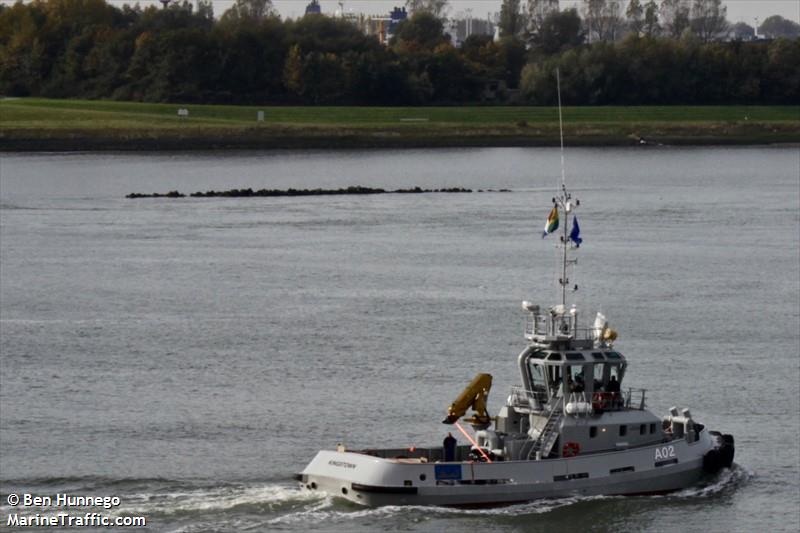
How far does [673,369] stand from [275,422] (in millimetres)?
14175

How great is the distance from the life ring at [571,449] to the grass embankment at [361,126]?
126 meters

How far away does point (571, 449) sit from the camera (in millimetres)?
43188

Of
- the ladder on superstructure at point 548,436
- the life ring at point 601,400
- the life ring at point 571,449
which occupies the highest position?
the life ring at point 601,400

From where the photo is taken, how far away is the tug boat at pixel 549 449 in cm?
4150

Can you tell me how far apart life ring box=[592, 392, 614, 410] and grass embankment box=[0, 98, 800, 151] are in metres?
125

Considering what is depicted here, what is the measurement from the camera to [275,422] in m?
49.8

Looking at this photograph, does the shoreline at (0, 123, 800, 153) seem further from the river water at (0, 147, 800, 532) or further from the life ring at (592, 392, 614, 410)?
the life ring at (592, 392, 614, 410)

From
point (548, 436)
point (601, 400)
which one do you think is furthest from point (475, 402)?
point (601, 400)

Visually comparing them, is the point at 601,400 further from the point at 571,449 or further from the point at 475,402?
the point at 475,402

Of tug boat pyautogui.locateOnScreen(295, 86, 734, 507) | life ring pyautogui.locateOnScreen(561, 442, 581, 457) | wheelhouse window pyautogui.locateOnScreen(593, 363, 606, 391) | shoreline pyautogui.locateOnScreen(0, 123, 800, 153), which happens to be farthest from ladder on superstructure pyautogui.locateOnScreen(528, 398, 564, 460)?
shoreline pyautogui.locateOnScreen(0, 123, 800, 153)

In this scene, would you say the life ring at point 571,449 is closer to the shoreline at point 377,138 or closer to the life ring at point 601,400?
the life ring at point 601,400

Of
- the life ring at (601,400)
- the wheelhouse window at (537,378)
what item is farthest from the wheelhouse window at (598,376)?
the wheelhouse window at (537,378)

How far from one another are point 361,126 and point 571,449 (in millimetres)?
135599

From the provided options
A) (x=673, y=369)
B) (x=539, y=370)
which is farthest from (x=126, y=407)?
(x=673, y=369)
